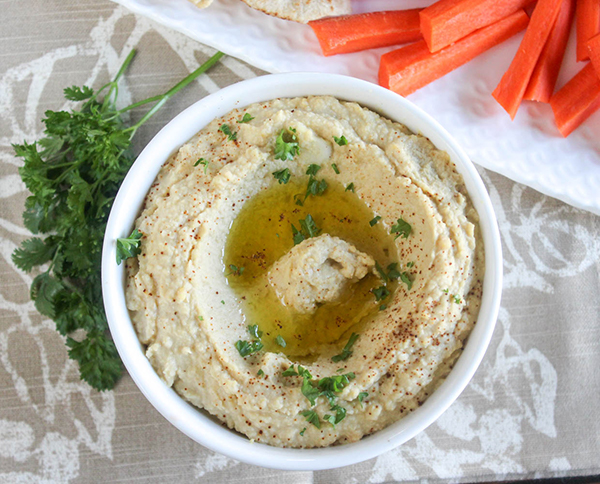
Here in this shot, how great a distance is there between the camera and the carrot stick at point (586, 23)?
2.45 m

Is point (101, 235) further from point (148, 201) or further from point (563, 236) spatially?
point (563, 236)

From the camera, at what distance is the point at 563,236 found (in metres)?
2.70

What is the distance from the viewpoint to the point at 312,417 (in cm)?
197

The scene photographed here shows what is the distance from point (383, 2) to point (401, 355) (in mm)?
1676

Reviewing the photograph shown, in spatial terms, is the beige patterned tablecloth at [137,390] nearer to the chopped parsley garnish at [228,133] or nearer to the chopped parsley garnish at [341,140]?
the chopped parsley garnish at [228,133]

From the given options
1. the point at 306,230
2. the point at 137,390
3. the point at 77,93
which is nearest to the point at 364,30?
the point at 306,230

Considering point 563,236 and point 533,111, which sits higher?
point 533,111

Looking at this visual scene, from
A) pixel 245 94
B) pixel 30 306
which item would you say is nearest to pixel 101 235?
pixel 30 306

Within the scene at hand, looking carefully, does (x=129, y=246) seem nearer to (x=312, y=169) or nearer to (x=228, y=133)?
(x=228, y=133)

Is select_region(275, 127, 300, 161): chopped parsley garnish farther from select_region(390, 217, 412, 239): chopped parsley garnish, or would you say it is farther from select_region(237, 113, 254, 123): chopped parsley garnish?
select_region(390, 217, 412, 239): chopped parsley garnish

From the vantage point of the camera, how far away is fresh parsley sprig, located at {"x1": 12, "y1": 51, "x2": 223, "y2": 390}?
2400 mm

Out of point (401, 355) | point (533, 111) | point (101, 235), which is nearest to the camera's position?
point (401, 355)

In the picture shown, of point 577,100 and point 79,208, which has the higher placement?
point 577,100

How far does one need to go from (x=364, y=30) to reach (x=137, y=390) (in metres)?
1.97
